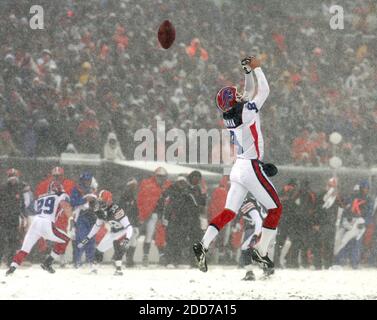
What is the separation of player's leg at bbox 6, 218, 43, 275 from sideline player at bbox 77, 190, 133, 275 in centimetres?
84

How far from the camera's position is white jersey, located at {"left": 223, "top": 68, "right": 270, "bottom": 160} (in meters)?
10.0

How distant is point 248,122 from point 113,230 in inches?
194

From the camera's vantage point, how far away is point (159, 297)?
1159 centimetres

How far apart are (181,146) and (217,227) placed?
24.8ft

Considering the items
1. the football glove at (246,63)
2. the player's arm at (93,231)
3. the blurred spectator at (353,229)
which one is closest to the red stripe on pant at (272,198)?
the football glove at (246,63)

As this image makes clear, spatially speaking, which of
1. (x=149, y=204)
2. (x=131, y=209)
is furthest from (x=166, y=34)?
(x=149, y=204)

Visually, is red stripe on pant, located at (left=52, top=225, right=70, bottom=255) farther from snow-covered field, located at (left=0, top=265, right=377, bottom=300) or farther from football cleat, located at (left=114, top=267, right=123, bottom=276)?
football cleat, located at (left=114, top=267, right=123, bottom=276)

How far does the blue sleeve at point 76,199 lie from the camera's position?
1503cm

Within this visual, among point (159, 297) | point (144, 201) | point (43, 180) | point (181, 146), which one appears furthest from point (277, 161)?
point (159, 297)

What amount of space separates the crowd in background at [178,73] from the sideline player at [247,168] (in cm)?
693

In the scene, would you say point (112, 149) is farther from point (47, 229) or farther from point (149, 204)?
point (47, 229)

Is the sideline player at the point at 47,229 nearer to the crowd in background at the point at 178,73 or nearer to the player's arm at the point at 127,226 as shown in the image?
the player's arm at the point at 127,226

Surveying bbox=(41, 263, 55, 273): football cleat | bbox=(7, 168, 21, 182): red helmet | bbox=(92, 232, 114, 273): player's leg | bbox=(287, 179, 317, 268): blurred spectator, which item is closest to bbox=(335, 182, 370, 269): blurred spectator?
bbox=(287, 179, 317, 268): blurred spectator
